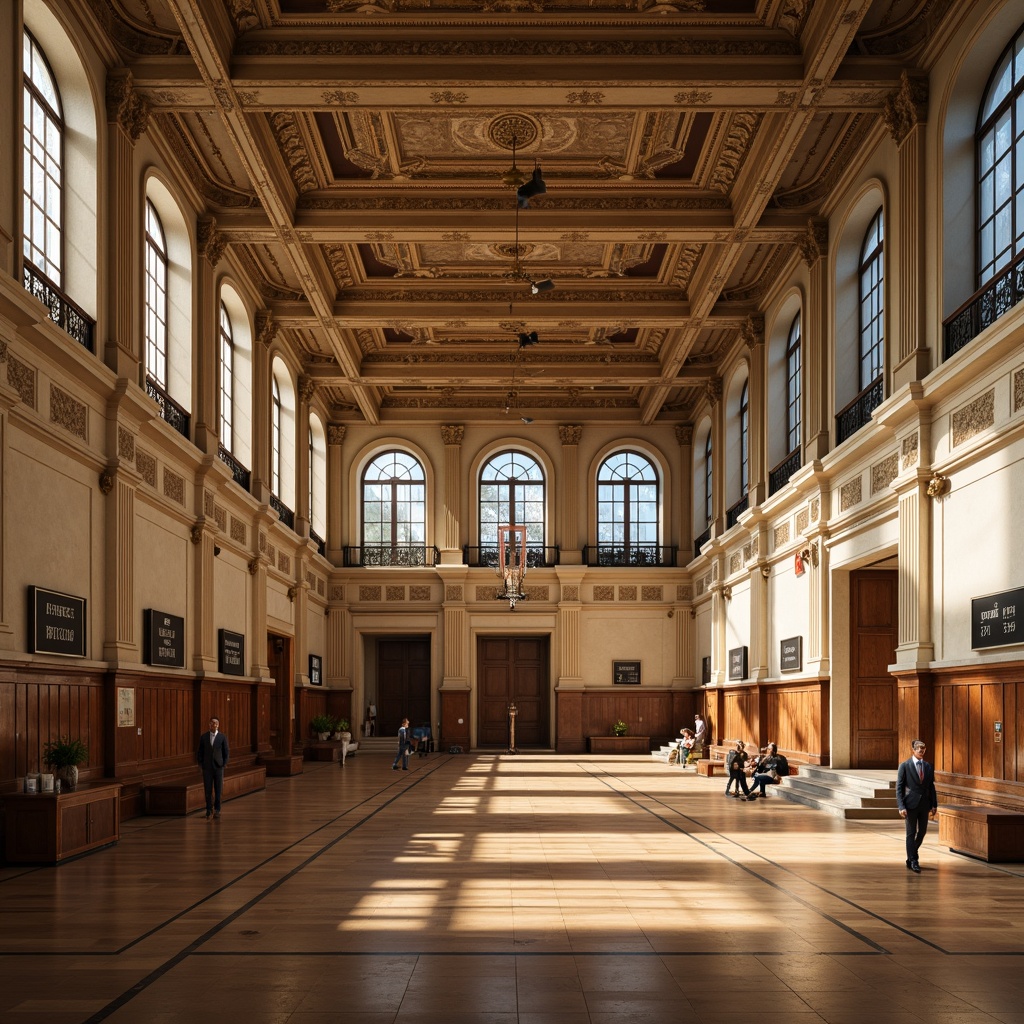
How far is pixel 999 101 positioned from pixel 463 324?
12.9m

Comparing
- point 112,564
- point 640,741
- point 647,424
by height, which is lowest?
point 640,741

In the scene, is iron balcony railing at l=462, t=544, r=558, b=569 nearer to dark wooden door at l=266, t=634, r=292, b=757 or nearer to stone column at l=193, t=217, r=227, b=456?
dark wooden door at l=266, t=634, r=292, b=757

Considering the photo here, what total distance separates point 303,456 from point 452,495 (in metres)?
5.48

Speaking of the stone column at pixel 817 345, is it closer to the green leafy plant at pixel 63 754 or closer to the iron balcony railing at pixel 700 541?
the iron balcony railing at pixel 700 541

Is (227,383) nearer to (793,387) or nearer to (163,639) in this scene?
(163,639)

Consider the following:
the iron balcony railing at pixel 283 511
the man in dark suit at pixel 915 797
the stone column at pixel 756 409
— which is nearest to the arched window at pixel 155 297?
the iron balcony railing at pixel 283 511

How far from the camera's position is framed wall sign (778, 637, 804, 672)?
67.9 ft

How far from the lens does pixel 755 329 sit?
2431 cm

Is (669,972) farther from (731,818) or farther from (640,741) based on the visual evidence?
(640,741)

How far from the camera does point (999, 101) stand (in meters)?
13.9

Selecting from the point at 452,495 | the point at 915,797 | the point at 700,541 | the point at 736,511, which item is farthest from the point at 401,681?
the point at 915,797

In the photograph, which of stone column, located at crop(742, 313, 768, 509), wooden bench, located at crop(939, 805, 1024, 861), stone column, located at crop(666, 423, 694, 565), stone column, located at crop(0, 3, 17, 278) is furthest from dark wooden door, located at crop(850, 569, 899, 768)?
stone column, located at crop(666, 423, 694, 565)

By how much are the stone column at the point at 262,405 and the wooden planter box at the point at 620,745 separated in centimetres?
1247

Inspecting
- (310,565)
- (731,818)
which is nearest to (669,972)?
(731,818)
